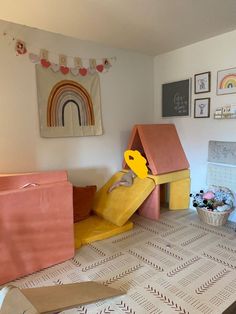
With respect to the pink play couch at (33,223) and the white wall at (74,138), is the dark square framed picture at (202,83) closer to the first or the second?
the white wall at (74,138)

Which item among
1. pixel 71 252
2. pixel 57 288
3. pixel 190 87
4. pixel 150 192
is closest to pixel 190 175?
pixel 150 192

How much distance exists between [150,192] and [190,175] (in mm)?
716

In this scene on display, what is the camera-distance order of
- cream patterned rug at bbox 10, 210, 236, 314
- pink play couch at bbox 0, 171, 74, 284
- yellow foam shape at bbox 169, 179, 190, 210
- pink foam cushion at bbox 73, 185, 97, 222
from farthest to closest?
yellow foam shape at bbox 169, 179, 190, 210 < pink foam cushion at bbox 73, 185, 97, 222 < pink play couch at bbox 0, 171, 74, 284 < cream patterned rug at bbox 10, 210, 236, 314

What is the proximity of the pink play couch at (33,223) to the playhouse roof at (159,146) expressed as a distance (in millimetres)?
1149

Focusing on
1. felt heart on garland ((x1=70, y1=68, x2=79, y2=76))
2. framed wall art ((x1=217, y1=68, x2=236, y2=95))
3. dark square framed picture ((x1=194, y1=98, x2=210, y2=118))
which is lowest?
dark square framed picture ((x1=194, y1=98, x2=210, y2=118))

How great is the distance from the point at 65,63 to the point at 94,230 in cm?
181

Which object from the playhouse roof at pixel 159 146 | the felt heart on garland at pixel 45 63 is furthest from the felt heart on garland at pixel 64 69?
the playhouse roof at pixel 159 146

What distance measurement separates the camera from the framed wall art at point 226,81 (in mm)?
2533

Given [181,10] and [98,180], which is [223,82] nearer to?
[181,10]

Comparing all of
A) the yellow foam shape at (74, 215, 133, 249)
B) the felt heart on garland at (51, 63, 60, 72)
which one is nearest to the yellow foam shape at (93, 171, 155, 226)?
the yellow foam shape at (74, 215, 133, 249)

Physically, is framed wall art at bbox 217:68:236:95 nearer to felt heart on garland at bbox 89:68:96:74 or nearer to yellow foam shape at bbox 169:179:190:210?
yellow foam shape at bbox 169:179:190:210

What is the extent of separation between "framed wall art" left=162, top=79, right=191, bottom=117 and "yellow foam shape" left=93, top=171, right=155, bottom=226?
107 centimetres

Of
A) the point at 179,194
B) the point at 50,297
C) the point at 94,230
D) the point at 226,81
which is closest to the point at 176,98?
the point at 226,81

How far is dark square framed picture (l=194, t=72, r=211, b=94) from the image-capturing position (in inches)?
108
